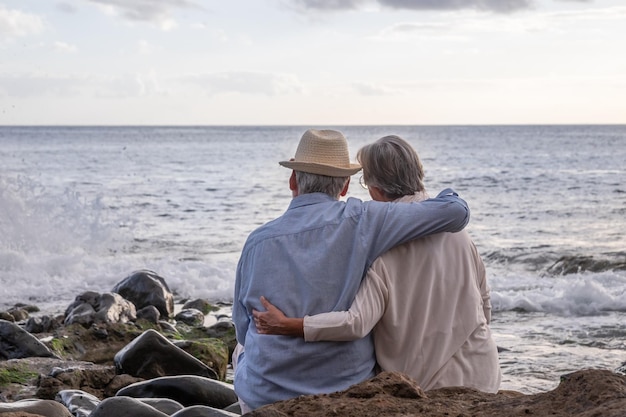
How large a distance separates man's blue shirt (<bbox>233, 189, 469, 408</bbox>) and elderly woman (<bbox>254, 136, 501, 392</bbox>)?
0.08m

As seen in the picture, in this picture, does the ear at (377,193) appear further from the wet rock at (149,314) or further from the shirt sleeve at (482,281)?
the wet rock at (149,314)

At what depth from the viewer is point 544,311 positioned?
36.8ft

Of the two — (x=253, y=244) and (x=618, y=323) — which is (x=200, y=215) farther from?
(x=253, y=244)

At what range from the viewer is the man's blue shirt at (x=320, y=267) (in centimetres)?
359

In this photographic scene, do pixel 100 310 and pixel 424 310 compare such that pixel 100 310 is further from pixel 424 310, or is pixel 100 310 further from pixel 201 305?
pixel 424 310

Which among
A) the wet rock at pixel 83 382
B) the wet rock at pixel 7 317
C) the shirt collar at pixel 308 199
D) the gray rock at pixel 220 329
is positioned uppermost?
the shirt collar at pixel 308 199

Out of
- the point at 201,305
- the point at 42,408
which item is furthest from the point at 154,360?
the point at 201,305

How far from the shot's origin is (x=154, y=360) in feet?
20.9

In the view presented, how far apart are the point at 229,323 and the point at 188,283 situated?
14.2 feet

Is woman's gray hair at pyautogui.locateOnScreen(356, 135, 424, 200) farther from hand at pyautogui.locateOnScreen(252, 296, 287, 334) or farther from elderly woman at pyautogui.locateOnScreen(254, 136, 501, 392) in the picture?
hand at pyautogui.locateOnScreen(252, 296, 287, 334)

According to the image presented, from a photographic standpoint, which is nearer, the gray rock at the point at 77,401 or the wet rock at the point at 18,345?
the gray rock at the point at 77,401

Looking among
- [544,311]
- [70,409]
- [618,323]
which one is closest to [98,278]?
[544,311]

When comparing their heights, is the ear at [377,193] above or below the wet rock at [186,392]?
above

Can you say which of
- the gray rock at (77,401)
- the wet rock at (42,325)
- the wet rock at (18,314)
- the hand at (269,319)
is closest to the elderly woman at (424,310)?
the hand at (269,319)
